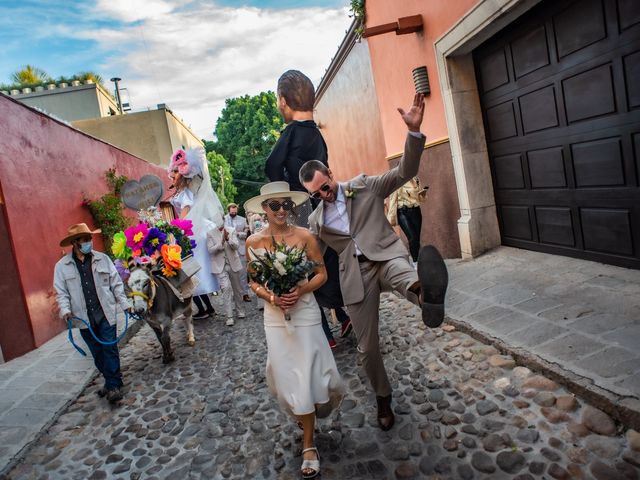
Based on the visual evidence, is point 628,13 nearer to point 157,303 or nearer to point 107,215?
point 157,303

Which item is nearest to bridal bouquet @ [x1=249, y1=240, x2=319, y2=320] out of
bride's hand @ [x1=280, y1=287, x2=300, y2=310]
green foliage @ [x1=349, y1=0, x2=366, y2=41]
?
bride's hand @ [x1=280, y1=287, x2=300, y2=310]

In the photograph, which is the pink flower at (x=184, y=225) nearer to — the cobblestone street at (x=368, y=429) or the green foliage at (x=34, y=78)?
the cobblestone street at (x=368, y=429)

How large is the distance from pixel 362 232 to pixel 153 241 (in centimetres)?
351

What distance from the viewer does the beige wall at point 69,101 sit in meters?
24.6

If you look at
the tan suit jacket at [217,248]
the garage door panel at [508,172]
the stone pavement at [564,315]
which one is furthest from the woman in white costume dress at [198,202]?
the garage door panel at [508,172]

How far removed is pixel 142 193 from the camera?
25.5 ft

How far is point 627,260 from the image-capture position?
5164 mm

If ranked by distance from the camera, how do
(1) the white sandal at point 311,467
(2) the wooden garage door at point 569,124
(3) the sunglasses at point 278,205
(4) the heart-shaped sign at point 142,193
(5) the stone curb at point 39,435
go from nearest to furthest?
(1) the white sandal at point 311,467
(3) the sunglasses at point 278,205
(5) the stone curb at point 39,435
(2) the wooden garage door at point 569,124
(4) the heart-shaped sign at point 142,193

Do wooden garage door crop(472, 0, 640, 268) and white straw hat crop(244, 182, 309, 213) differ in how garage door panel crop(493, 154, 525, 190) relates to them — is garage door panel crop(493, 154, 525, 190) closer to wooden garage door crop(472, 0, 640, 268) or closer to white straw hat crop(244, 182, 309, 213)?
wooden garage door crop(472, 0, 640, 268)

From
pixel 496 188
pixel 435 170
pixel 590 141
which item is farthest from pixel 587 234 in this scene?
pixel 435 170

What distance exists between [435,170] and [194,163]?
4208mm

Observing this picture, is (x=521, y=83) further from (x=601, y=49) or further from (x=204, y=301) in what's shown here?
(x=204, y=301)

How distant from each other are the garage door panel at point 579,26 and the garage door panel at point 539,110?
20.3 inches

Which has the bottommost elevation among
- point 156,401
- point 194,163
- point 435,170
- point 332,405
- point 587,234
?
point 156,401
